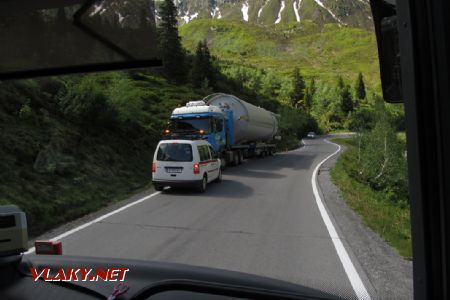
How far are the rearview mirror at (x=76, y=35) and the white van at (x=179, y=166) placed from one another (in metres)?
11.5

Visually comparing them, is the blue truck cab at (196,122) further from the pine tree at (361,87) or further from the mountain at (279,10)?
the pine tree at (361,87)

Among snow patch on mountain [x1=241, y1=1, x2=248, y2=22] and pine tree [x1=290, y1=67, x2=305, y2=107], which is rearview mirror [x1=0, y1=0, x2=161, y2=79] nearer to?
snow patch on mountain [x1=241, y1=1, x2=248, y2=22]

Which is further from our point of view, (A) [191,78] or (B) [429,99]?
(A) [191,78]

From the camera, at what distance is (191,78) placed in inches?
1930

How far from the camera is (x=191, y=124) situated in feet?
67.6

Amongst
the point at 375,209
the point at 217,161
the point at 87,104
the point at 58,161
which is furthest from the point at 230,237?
the point at 87,104

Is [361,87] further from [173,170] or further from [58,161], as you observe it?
[58,161]

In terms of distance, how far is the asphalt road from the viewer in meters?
5.96

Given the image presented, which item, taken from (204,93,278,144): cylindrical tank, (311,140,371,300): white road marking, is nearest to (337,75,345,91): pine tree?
(311,140,371,300): white road marking

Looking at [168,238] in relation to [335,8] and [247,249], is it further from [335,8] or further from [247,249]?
[335,8]

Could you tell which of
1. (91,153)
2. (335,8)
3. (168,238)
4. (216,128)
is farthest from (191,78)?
(335,8)

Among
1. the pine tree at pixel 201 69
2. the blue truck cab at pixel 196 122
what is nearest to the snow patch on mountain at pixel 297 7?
the blue truck cab at pixel 196 122

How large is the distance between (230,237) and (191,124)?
43.5 feet

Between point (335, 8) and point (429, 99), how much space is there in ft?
4.65
